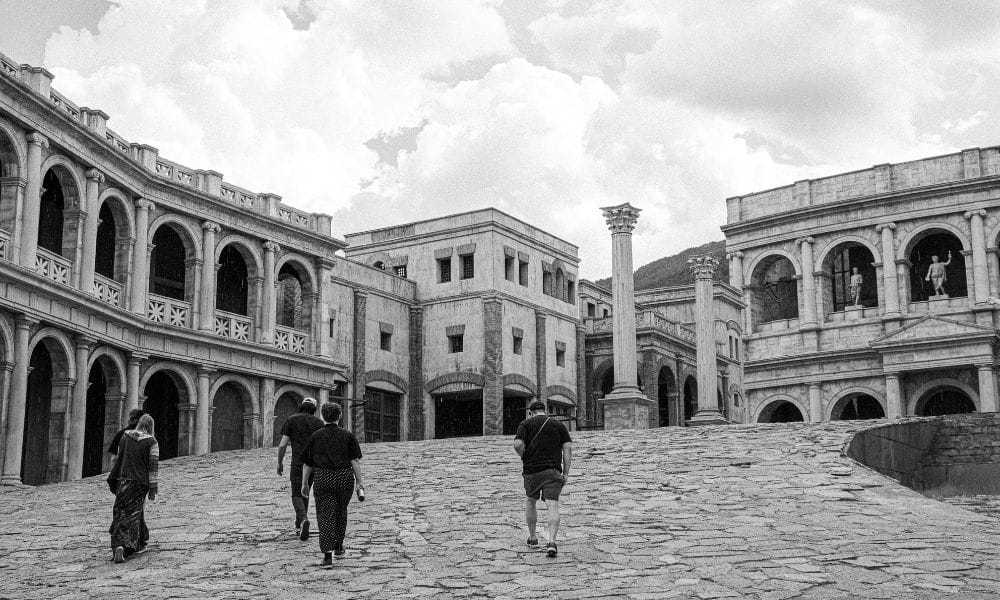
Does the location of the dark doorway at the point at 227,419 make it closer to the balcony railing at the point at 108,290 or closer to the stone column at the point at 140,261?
the stone column at the point at 140,261

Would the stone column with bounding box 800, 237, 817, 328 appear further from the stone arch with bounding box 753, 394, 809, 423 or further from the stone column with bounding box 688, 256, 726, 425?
the stone column with bounding box 688, 256, 726, 425

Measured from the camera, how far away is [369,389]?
1879 inches

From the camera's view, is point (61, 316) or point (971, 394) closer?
point (61, 316)

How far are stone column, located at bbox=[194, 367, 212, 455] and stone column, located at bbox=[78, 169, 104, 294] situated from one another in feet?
19.6

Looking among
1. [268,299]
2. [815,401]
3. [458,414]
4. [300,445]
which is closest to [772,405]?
[815,401]

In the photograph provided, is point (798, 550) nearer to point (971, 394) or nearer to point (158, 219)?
point (158, 219)

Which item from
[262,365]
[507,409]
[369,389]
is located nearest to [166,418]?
[262,365]

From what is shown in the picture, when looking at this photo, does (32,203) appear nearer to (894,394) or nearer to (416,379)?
(416,379)

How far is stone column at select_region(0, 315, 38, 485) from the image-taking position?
28.3 metres

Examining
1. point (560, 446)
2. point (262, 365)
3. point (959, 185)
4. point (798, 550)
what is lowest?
point (798, 550)

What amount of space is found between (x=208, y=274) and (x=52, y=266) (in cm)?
802

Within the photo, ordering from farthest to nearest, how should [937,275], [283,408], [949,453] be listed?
[937,275] → [283,408] → [949,453]

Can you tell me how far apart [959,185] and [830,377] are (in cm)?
966

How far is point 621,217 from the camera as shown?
121ft
